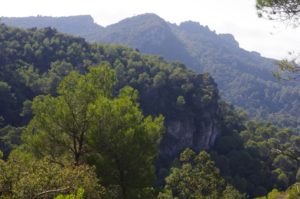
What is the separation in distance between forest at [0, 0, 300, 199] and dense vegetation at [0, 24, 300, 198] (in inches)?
1.8

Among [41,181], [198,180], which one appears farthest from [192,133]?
[41,181]

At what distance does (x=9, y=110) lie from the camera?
78938mm

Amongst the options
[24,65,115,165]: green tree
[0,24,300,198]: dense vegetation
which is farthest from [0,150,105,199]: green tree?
[24,65,115,165]: green tree

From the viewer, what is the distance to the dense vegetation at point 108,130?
45.4ft

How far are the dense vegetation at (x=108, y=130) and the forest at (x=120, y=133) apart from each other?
5cm

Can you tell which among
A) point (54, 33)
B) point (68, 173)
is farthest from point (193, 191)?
point (54, 33)

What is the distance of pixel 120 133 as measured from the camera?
1628 centimetres

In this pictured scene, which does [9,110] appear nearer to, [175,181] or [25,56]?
[25,56]

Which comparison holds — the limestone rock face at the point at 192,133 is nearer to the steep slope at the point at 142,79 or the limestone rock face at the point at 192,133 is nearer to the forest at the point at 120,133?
the steep slope at the point at 142,79

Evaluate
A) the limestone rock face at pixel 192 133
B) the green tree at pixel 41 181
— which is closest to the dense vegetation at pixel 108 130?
the green tree at pixel 41 181

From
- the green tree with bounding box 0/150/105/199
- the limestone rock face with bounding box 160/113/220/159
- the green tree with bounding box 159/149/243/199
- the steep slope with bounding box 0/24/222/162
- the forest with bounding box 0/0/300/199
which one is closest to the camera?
the green tree with bounding box 0/150/105/199

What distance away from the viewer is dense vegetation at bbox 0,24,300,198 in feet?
45.4

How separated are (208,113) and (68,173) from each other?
9606 cm

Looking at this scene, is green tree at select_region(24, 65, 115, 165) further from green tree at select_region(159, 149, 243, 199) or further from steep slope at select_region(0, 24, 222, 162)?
steep slope at select_region(0, 24, 222, 162)
